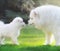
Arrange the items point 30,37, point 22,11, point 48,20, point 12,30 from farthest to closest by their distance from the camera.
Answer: point 22,11 → point 30,37 → point 12,30 → point 48,20

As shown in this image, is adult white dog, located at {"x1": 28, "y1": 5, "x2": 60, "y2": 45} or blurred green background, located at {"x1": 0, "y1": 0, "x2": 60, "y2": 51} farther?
blurred green background, located at {"x1": 0, "y1": 0, "x2": 60, "y2": 51}

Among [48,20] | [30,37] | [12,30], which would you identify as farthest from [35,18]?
[30,37]

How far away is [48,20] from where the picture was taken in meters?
2.92

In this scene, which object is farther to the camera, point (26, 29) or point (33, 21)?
point (26, 29)

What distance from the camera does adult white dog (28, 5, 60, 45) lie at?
114 inches

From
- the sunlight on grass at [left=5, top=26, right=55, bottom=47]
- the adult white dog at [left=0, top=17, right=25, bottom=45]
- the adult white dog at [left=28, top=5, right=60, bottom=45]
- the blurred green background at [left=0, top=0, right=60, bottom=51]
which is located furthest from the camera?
the blurred green background at [left=0, top=0, right=60, bottom=51]

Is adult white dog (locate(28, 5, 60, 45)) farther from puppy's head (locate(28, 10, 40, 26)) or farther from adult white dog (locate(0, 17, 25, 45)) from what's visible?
adult white dog (locate(0, 17, 25, 45))

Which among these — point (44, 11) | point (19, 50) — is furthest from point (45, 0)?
point (19, 50)

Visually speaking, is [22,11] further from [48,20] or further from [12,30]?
[48,20]

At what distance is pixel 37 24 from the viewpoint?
298 cm

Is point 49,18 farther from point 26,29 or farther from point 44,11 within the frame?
point 26,29

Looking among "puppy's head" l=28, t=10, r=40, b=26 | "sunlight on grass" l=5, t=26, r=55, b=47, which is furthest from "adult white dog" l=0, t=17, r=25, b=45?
"sunlight on grass" l=5, t=26, r=55, b=47

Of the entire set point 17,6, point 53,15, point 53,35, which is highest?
point 17,6

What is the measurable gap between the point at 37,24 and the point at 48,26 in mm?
135
